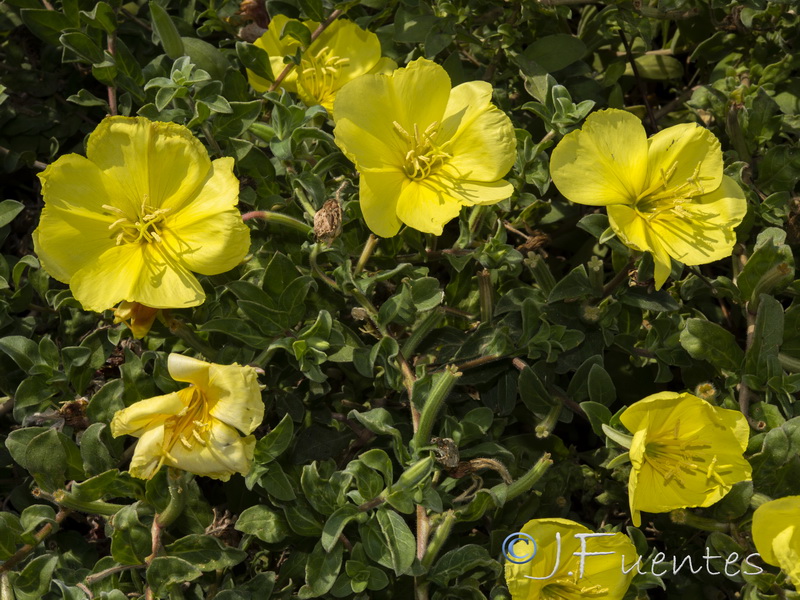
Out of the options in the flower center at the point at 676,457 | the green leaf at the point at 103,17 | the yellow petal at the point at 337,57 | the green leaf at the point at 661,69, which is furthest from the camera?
the green leaf at the point at 661,69

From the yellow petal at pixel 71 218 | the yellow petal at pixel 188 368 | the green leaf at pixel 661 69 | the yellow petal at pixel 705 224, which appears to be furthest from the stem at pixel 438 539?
the green leaf at pixel 661 69

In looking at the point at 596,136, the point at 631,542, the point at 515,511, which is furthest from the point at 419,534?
the point at 596,136

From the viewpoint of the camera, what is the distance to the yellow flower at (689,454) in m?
1.92

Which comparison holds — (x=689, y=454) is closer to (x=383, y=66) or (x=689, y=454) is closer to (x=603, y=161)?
(x=603, y=161)

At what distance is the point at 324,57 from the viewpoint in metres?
2.45

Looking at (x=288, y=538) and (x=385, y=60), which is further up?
(x=385, y=60)

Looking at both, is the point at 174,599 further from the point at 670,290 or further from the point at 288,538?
the point at 670,290

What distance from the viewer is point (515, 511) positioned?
215cm

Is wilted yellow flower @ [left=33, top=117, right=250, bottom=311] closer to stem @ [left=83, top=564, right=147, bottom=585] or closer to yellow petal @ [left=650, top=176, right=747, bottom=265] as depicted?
stem @ [left=83, top=564, right=147, bottom=585]

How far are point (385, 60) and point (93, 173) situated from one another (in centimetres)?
95

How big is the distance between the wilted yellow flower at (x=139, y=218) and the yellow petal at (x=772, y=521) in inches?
49.0

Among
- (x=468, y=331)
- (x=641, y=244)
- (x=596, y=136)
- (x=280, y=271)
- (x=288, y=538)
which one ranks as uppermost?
(x=596, y=136)

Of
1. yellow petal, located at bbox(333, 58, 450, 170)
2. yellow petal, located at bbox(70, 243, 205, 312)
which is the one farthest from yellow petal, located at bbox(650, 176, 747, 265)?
yellow petal, located at bbox(70, 243, 205, 312)

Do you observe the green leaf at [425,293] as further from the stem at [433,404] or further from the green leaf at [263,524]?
the green leaf at [263,524]
